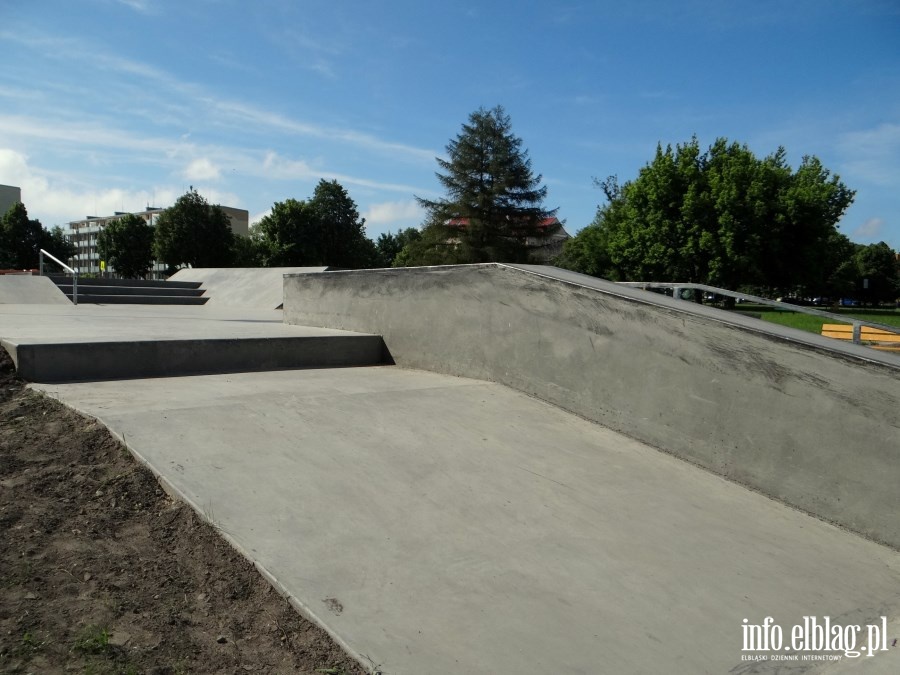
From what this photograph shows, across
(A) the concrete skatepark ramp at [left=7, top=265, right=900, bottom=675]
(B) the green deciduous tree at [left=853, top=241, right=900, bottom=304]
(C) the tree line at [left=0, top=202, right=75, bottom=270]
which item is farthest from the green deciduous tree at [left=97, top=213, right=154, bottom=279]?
(B) the green deciduous tree at [left=853, top=241, right=900, bottom=304]

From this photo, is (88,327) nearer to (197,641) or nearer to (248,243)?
(197,641)

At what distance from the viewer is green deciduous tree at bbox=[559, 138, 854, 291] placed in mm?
31141

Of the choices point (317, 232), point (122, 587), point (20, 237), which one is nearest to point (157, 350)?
point (122, 587)

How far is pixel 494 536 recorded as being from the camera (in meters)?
3.30

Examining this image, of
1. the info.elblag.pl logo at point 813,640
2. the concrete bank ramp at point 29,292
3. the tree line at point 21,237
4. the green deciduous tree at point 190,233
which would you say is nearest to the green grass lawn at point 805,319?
the info.elblag.pl logo at point 813,640

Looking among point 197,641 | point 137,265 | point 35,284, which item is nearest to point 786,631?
point 197,641

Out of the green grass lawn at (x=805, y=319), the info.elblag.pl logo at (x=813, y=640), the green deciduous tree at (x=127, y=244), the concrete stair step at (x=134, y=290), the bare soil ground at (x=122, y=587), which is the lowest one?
the info.elblag.pl logo at (x=813, y=640)

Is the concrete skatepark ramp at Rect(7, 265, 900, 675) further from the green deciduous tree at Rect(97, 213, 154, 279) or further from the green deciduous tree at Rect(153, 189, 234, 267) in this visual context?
the green deciduous tree at Rect(97, 213, 154, 279)

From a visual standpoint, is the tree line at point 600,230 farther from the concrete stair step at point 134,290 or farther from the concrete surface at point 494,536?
the concrete surface at point 494,536

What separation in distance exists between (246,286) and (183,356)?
444 inches

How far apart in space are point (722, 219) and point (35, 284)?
1162 inches

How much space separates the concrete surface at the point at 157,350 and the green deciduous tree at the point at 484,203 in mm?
38454

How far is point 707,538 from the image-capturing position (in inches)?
139

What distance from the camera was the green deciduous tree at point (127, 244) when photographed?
57.9 meters
